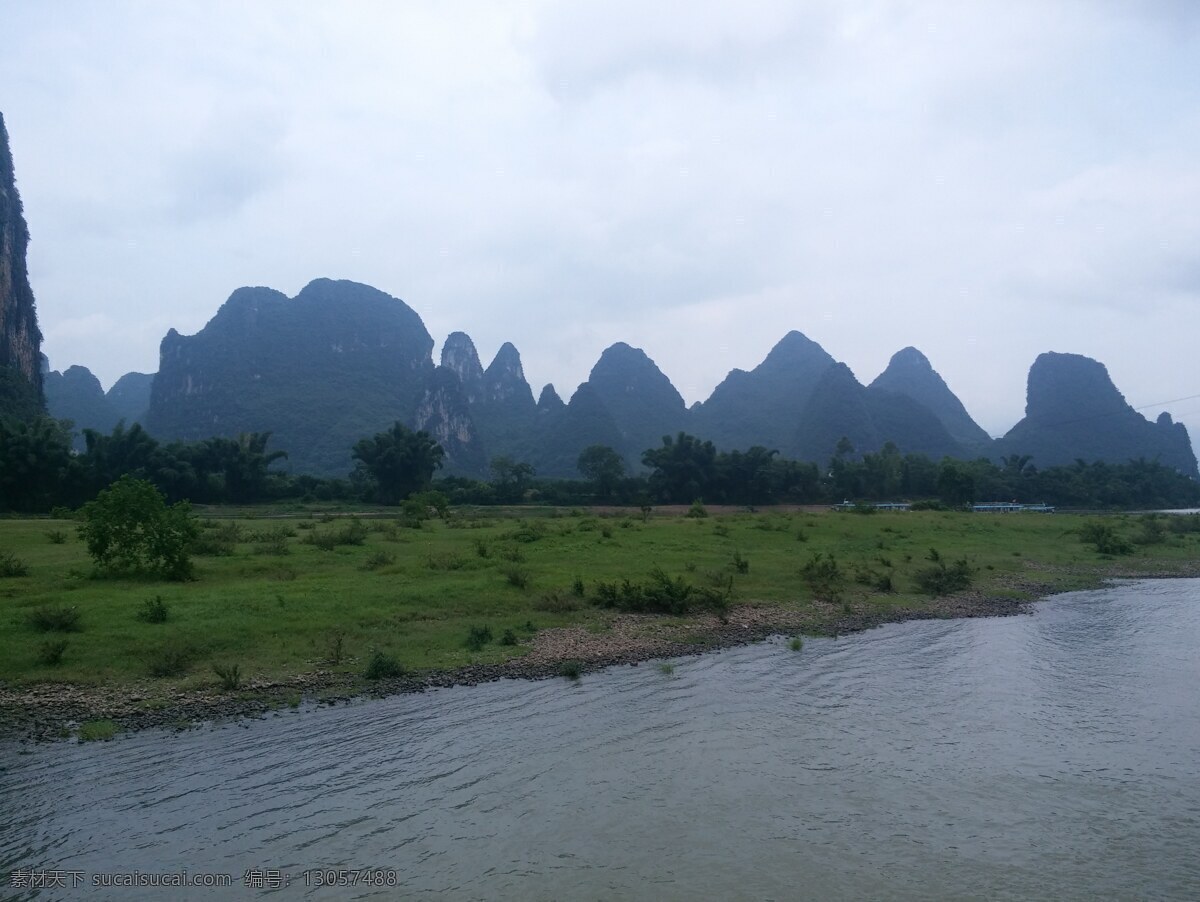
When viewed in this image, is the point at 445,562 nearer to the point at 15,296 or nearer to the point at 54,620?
the point at 54,620

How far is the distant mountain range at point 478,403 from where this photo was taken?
5079 inches

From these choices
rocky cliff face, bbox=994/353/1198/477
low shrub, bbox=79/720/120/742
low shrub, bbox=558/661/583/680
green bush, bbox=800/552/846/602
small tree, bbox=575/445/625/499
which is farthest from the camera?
rocky cliff face, bbox=994/353/1198/477

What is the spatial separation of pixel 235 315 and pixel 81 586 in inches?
5835

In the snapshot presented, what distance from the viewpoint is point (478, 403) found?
16488 cm

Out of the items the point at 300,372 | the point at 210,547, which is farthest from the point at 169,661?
the point at 300,372

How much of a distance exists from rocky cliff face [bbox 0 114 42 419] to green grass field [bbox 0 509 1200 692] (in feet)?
222

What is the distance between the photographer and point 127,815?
337 inches

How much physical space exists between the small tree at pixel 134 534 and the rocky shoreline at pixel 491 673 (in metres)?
7.28

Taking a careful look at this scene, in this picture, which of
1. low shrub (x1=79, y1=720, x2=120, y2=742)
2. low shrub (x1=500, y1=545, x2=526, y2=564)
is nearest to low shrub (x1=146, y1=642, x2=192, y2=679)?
low shrub (x1=79, y1=720, x2=120, y2=742)

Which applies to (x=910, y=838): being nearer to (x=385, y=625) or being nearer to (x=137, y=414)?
(x=385, y=625)

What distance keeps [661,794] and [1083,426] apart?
485 ft

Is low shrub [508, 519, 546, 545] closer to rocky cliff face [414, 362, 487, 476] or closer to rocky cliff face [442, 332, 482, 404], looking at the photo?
rocky cliff face [414, 362, 487, 476]

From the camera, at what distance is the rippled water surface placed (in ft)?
24.6

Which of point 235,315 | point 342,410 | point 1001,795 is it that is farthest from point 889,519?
point 235,315
